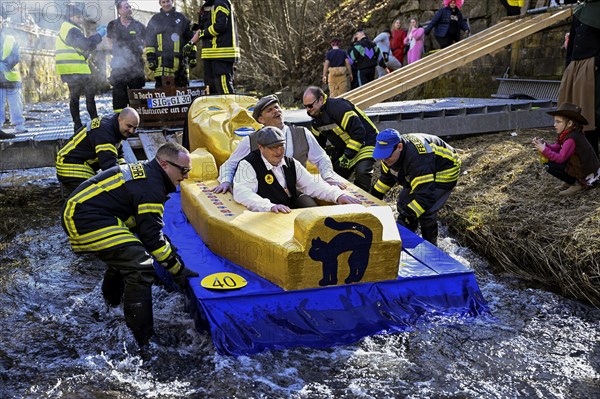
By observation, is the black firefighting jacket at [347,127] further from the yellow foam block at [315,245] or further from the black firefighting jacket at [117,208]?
the black firefighting jacket at [117,208]

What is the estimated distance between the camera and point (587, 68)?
22.7 ft

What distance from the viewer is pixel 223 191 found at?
573cm

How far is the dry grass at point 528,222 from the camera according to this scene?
5.39 metres

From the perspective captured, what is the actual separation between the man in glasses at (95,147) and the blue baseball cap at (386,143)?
2270 mm

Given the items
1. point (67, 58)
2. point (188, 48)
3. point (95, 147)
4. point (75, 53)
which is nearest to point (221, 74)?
point (188, 48)

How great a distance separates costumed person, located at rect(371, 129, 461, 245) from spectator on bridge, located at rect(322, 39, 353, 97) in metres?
6.50

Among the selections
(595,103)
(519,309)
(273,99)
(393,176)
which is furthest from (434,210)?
(595,103)

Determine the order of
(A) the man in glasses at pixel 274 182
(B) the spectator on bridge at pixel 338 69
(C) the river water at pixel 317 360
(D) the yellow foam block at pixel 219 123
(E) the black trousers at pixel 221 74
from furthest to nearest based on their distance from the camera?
1. (B) the spectator on bridge at pixel 338 69
2. (E) the black trousers at pixel 221 74
3. (D) the yellow foam block at pixel 219 123
4. (A) the man in glasses at pixel 274 182
5. (C) the river water at pixel 317 360

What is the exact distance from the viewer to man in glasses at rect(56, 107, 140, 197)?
6.11 meters

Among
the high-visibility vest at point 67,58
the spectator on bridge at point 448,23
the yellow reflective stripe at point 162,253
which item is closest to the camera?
the yellow reflective stripe at point 162,253

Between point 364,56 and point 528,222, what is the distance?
21.4 ft

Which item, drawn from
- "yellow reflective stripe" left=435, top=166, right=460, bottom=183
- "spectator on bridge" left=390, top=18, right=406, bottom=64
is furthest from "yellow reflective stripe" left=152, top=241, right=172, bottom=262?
"spectator on bridge" left=390, top=18, right=406, bottom=64

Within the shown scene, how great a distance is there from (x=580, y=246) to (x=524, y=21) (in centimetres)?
592

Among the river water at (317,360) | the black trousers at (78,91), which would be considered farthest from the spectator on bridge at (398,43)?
the river water at (317,360)
